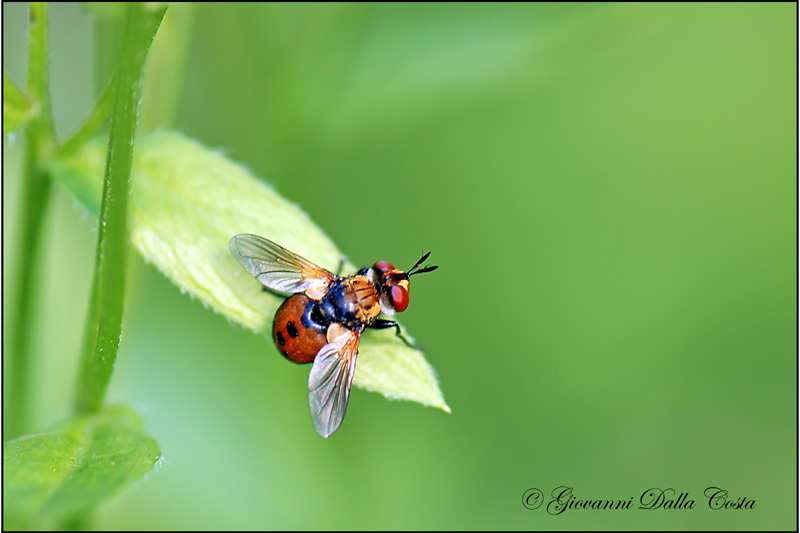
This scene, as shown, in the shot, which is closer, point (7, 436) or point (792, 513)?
point (7, 436)

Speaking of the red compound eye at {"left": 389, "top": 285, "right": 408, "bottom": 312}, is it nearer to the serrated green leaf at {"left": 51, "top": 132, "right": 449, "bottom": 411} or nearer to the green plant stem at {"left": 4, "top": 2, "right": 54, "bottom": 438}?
the serrated green leaf at {"left": 51, "top": 132, "right": 449, "bottom": 411}

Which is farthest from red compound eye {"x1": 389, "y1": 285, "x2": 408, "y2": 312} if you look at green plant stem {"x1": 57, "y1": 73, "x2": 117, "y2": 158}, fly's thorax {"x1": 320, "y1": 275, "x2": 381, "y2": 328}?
green plant stem {"x1": 57, "y1": 73, "x2": 117, "y2": 158}

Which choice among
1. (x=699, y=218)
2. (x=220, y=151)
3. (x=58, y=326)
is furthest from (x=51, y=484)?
(x=699, y=218)

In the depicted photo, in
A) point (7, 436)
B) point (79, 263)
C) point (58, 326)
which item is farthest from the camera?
point (79, 263)

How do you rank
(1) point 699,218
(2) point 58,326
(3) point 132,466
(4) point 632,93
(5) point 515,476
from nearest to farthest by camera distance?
(3) point 132,466, (2) point 58,326, (5) point 515,476, (1) point 699,218, (4) point 632,93

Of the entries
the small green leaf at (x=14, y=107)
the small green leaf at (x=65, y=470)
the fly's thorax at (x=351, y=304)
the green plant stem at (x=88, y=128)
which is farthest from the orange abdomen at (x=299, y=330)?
the small green leaf at (x=14, y=107)

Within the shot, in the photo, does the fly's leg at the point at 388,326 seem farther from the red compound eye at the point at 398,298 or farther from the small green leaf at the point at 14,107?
the small green leaf at the point at 14,107

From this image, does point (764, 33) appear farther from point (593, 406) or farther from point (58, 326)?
point (58, 326)

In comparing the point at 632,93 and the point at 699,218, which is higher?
the point at 632,93
